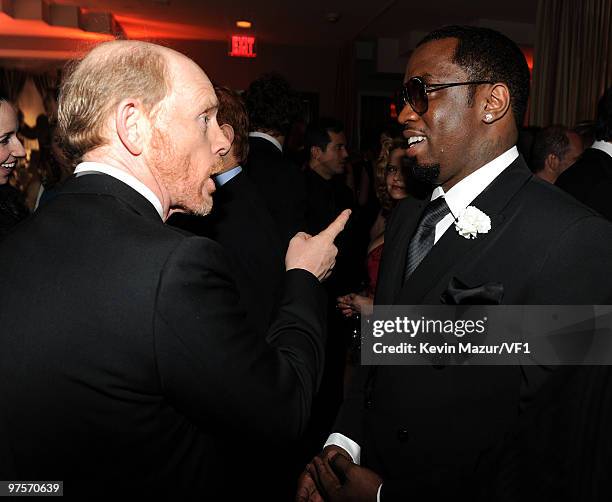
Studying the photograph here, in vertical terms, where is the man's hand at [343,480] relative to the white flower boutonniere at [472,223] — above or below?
below

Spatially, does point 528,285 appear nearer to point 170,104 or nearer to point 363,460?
point 363,460

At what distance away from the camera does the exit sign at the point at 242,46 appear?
924 centimetres

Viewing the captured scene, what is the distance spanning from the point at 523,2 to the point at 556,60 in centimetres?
277

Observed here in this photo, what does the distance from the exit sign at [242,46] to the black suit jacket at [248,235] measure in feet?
24.7

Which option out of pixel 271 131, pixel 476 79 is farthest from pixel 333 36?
pixel 476 79

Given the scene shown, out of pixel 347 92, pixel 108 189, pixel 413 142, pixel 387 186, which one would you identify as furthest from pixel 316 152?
pixel 347 92

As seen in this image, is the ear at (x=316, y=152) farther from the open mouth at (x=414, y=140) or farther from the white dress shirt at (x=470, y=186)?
the white dress shirt at (x=470, y=186)

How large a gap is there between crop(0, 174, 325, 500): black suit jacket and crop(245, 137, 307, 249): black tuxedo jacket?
2.04m

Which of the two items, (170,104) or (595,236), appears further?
(595,236)

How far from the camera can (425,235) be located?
1587 millimetres

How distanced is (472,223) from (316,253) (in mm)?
385

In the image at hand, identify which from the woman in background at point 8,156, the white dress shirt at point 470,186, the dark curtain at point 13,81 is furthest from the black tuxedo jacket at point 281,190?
the dark curtain at point 13,81

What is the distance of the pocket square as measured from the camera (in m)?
1.26

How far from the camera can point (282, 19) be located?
28.5 feet
